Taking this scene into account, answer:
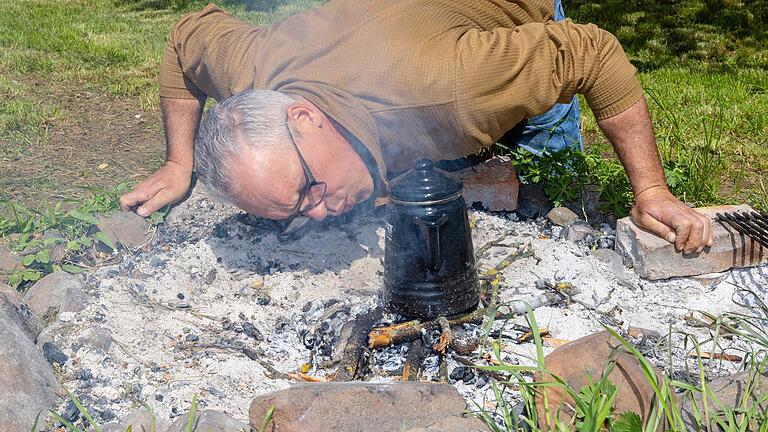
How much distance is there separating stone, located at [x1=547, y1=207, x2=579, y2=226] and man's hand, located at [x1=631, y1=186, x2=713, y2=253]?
0.49m

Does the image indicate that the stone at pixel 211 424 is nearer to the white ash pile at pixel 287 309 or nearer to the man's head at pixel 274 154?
the white ash pile at pixel 287 309

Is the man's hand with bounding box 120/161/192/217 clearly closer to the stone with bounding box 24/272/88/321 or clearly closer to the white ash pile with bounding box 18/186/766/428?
the white ash pile with bounding box 18/186/766/428

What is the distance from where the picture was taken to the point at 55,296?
3234 millimetres

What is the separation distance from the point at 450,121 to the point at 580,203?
119 centimetres

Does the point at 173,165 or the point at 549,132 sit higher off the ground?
the point at 549,132

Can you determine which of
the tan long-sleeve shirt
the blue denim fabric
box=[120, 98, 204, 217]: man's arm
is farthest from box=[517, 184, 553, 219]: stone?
box=[120, 98, 204, 217]: man's arm

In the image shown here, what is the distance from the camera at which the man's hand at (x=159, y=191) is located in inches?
154

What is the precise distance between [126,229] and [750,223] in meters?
2.70

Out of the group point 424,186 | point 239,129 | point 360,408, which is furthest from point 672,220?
point 239,129

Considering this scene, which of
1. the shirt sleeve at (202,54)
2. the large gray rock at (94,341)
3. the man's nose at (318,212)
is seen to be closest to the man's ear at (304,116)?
the man's nose at (318,212)

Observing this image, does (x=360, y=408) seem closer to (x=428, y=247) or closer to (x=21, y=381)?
(x=428, y=247)

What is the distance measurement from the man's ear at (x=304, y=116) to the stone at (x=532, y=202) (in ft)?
4.31

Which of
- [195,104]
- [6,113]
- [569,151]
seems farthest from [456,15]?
[6,113]

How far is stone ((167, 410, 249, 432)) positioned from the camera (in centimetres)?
234
